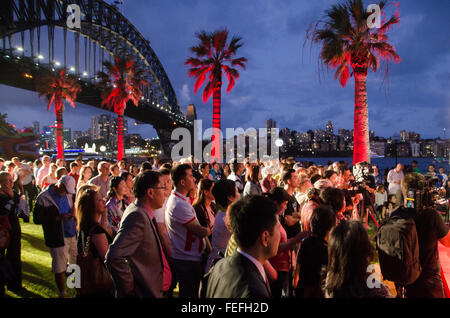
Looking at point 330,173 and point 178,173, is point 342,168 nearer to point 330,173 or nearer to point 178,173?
point 330,173

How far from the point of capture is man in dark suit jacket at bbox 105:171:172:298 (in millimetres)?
2330

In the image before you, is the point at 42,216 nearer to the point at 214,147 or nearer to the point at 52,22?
the point at 214,147

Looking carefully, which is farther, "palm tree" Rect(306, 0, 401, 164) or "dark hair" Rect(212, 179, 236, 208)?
"palm tree" Rect(306, 0, 401, 164)

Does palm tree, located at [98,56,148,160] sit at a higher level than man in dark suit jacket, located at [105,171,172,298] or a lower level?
higher

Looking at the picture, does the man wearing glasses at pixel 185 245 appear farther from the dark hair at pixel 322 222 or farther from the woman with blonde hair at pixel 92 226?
the dark hair at pixel 322 222

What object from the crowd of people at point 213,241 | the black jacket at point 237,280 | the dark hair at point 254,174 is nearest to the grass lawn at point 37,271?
the crowd of people at point 213,241

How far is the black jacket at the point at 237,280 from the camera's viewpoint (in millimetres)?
1345

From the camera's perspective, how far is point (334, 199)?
3225mm

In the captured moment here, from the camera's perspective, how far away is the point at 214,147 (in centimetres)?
1468

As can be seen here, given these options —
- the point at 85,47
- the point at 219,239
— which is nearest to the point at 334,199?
the point at 219,239

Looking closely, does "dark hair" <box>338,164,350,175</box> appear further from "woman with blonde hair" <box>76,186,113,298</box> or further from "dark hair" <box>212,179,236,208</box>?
"woman with blonde hair" <box>76,186,113,298</box>

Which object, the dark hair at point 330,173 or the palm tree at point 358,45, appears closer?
the dark hair at point 330,173

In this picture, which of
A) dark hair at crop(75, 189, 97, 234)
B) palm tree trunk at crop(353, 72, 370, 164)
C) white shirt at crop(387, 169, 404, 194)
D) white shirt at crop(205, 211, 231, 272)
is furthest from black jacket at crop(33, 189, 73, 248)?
palm tree trunk at crop(353, 72, 370, 164)

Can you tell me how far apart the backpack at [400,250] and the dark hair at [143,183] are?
2.26 meters
